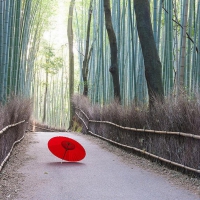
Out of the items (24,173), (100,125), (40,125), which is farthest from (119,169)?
(40,125)

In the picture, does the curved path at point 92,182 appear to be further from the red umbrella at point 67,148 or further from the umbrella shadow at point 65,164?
the red umbrella at point 67,148

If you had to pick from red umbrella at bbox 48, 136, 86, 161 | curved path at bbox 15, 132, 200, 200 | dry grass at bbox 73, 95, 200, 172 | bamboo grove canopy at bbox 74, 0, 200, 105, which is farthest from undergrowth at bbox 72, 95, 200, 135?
red umbrella at bbox 48, 136, 86, 161

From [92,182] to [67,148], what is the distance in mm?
1439

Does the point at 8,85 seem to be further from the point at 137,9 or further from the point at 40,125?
the point at 40,125

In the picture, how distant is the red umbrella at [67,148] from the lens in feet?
18.3

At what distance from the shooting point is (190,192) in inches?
150

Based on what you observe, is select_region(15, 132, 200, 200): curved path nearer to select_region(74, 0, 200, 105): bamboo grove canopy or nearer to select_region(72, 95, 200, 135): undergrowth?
select_region(72, 95, 200, 135): undergrowth

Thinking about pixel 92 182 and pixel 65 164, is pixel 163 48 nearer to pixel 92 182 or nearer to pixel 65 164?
pixel 65 164

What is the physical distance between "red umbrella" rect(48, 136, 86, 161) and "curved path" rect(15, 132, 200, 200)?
0.12 m

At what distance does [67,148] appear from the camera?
221 inches

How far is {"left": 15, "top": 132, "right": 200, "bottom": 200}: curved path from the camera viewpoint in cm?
362

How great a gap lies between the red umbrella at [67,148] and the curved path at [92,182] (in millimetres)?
119

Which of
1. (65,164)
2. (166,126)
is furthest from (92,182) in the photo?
(166,126)

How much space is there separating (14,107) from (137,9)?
2.67 meters
